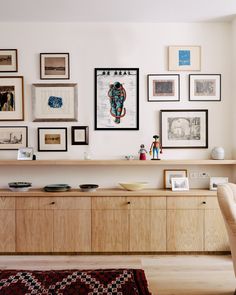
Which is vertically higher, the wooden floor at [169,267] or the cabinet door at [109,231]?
the cabinet door at [109,231]

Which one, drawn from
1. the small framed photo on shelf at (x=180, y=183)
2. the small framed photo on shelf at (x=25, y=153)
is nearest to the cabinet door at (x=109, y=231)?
the small framed photo on shelf at (x=180, y=183)

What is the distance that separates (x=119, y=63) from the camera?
3.97 meters

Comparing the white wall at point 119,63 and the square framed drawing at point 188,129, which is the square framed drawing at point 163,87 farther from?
the square framed drawing at point 188,129

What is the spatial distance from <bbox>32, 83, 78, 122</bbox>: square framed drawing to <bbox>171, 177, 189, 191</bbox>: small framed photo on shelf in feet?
4.80

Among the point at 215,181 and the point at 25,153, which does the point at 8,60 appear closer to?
the point at 25,153

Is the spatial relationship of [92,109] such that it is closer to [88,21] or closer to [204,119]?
[88,21]

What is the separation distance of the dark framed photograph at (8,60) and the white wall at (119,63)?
69 mm

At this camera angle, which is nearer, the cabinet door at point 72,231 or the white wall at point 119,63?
the cabinet door at point 72,231

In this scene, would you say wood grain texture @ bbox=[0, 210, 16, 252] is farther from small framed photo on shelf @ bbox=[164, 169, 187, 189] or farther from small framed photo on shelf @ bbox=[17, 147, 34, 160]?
small framed photo on shelf @ bbox=[164, 169, 187, 189]

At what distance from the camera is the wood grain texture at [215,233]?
363cm

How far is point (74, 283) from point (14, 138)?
2552 mm

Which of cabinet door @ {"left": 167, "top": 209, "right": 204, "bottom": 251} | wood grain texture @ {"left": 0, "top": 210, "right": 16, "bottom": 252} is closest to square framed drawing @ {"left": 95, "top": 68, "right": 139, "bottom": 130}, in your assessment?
cabinet door @ {"left": 167, "top": 209, "right": 204, "bottom": 251}

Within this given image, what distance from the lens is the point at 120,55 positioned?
13.0 ft

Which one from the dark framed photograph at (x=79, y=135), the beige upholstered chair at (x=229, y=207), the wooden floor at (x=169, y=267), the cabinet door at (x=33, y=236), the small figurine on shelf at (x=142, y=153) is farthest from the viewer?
the dark framed photograph at (x=79, y=135)
